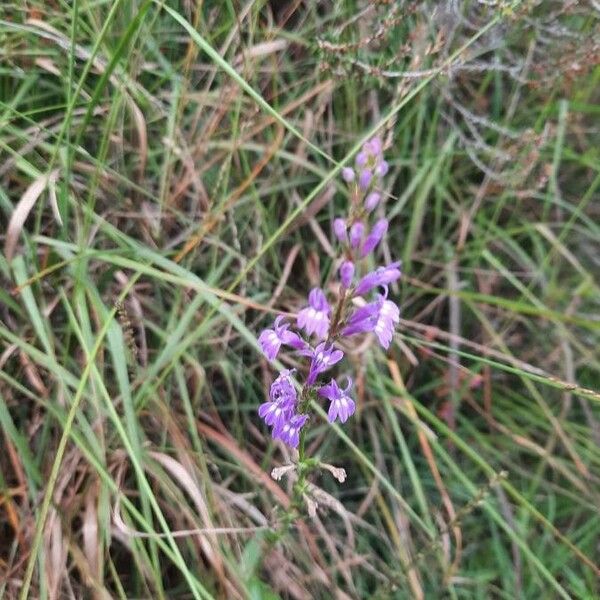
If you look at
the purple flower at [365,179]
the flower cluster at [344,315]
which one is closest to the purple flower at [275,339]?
the flower cluster at [344,315]

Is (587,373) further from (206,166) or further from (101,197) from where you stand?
(101,197)

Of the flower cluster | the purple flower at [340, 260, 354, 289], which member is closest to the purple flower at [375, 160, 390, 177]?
the flower cluster

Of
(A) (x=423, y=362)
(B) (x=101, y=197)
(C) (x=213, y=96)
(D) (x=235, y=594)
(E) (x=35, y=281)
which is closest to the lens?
(D) (x=235, y=594)

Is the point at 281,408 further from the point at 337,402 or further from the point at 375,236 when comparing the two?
the point at 375,236

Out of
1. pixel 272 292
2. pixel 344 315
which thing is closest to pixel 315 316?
pixel 344 315

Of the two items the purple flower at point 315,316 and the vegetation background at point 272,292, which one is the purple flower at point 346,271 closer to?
the purple flower at point 315,316

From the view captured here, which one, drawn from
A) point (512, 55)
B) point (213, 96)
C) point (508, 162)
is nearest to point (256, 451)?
point (213, 96)
